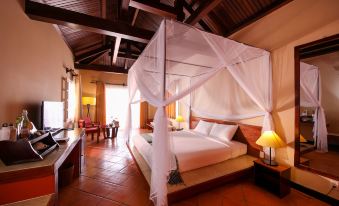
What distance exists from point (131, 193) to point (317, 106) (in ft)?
11.0

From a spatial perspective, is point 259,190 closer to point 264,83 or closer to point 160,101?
point 264,83

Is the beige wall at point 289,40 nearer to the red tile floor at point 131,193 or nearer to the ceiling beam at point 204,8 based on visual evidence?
the red tile floor at point 131,193

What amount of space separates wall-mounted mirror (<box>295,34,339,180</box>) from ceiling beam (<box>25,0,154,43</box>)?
2.91 meters

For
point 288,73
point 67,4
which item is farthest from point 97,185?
point 288,73

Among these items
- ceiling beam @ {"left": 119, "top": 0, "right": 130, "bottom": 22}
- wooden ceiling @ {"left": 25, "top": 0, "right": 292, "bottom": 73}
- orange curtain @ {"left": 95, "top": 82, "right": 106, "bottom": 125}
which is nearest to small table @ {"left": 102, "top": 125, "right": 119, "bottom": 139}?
orange curtain @ {"left": 95, "top": 82, "right": 106, "bottom": 125}

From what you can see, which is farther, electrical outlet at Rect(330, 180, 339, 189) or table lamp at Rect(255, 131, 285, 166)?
table lamp at Rect(255, 131, 285, 166)

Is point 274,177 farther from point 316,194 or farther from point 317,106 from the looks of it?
point 317,106

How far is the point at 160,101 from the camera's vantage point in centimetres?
187

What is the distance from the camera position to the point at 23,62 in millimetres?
2111

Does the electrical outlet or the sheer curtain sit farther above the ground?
the sheer curtain

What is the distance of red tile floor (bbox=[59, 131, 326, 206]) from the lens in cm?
202

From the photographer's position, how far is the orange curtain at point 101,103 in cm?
651

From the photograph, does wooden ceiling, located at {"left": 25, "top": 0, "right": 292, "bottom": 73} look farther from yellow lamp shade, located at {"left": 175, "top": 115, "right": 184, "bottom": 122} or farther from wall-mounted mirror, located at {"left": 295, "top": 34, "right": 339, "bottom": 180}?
yellow lamp shade, located at {"left": 175, "top": 115, "right": 184, "bottom": 122}

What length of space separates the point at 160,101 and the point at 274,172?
2005 millimetres
